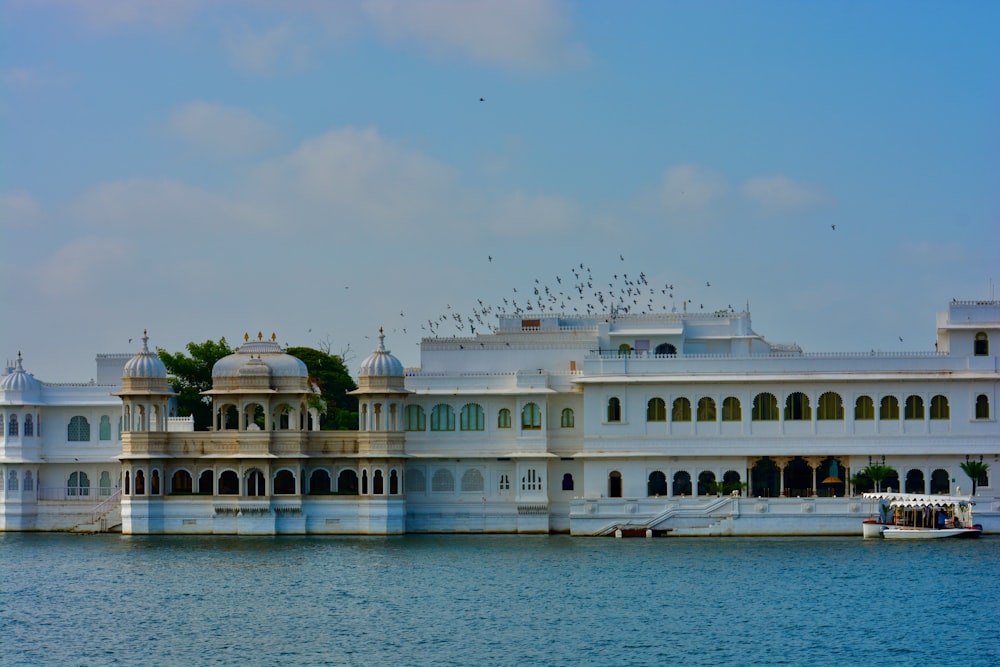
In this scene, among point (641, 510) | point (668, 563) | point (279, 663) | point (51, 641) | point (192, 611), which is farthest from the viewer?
point (641, 510)

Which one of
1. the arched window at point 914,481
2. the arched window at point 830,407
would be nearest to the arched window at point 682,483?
the arched window at point 830,407

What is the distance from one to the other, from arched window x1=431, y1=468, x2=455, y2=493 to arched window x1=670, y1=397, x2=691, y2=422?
7341 mm

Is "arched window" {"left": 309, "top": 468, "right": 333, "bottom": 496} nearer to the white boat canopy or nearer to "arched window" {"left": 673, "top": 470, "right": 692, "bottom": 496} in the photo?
"arched window" {"left": 673, "top": 470, "right": 692, "bottom": 496}

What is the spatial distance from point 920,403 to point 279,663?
2868 centimetres

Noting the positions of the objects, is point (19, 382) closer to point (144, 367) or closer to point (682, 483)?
point (144, 367)

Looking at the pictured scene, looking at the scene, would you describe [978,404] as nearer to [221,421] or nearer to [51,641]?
[221,421]

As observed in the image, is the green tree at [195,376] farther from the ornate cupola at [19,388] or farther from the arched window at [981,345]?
the arched window at [981,345]

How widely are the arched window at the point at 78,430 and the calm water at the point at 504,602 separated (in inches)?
295

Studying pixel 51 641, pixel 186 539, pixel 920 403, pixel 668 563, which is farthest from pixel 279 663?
pixel 920 403

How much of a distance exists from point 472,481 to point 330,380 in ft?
47.7

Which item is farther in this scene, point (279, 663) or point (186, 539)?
point (186, 539)

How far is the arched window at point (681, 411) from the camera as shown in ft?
199

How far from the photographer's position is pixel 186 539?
59.8 meters

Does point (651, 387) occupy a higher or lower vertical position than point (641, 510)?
higher
